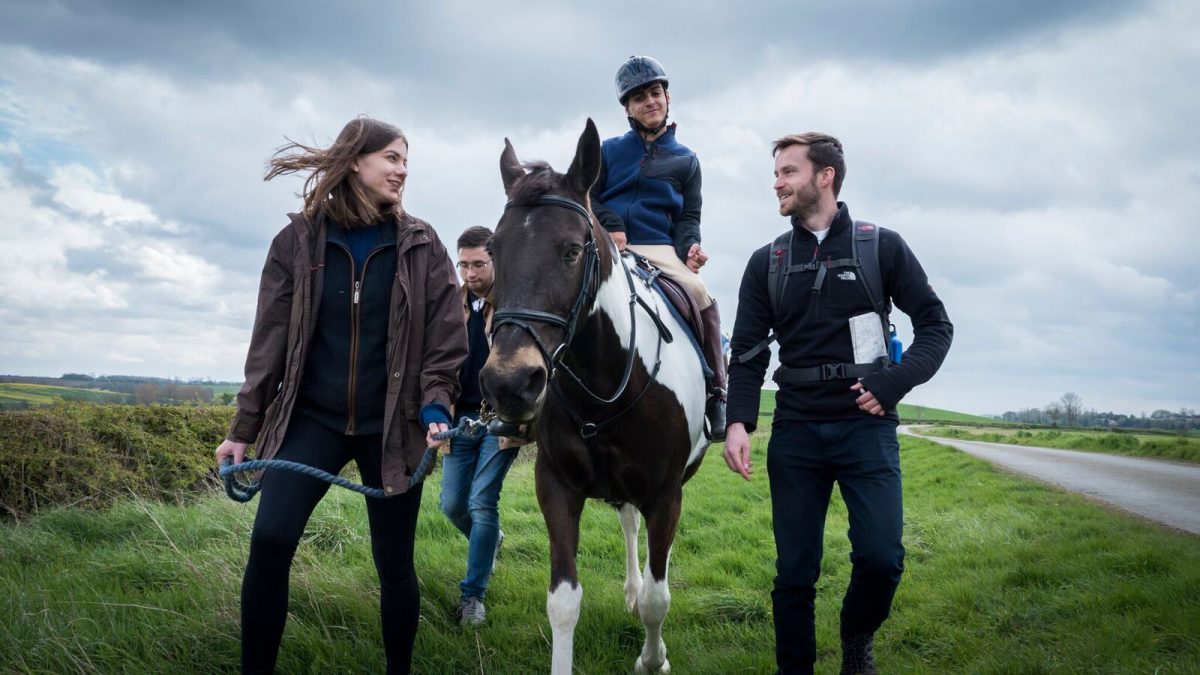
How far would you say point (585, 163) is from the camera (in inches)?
133

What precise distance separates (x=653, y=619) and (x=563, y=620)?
758 millimetres

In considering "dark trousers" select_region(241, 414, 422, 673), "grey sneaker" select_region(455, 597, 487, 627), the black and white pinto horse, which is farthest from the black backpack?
"grey sneaker" select_region(455, 597, 487, 627)

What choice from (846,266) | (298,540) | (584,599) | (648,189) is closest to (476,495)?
(584,599)

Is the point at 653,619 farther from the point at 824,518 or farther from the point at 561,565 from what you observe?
the point at 824,518

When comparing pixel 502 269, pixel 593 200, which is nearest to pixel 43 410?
pixel 593 200

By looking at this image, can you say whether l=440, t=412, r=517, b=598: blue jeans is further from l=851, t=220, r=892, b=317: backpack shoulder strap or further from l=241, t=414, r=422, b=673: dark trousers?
l=851, t=220, r=892, b=317: backpack shoulder strap

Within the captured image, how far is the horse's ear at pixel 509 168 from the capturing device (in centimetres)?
357

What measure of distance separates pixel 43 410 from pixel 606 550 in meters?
6.86

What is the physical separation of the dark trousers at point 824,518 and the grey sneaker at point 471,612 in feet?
6.81

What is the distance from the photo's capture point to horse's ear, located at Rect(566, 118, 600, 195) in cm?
336

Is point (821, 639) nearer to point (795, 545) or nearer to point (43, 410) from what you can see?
point (795, 545)

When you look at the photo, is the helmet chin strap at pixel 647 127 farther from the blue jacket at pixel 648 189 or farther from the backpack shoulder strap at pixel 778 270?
the backpack shoulder strap at pixel 778 270

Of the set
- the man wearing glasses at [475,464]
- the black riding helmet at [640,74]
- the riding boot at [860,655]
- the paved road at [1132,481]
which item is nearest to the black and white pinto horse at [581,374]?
the riding boot at [860,655]

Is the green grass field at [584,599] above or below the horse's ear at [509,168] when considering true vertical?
below
